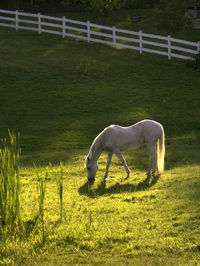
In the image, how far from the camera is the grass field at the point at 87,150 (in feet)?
18.9

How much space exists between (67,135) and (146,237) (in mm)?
9962

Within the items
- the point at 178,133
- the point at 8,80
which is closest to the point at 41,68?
A: the point at 8,80

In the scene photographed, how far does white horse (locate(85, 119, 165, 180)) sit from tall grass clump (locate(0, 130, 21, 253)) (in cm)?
280

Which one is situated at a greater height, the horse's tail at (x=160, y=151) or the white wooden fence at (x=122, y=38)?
→ the white wooden fence at (x=122, y=38)

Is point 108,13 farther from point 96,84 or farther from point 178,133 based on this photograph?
point 178,133

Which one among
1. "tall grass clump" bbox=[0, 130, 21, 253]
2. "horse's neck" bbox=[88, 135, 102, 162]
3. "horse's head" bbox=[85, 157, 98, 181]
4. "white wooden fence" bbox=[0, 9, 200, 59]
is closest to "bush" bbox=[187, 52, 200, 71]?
"white wooden fence" bbox=[0, 9, 200, 59]

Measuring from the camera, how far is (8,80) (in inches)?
863

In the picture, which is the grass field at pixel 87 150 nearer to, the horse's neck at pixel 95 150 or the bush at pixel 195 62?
the bush at pixel 195 62

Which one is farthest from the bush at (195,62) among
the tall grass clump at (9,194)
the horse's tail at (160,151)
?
the tall grass clump at (9,194)

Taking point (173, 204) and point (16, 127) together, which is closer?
point (173, 204)

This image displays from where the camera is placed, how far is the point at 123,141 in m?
9.02

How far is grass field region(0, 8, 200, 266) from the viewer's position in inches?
227

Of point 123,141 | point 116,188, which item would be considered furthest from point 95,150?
point 116,188

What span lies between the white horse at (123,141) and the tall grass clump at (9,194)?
2800mm
